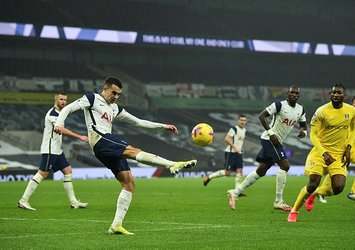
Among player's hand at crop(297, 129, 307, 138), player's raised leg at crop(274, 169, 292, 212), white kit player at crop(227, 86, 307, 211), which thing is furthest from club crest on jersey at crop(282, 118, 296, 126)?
A: player's raised leg at crop(274, 169, 292, 212)

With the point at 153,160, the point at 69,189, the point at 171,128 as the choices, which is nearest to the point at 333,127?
the point at 171,128

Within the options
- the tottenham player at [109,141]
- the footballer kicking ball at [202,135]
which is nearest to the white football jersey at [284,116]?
the footballer kicking ball at [202,135]

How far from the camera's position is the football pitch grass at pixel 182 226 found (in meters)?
9.70

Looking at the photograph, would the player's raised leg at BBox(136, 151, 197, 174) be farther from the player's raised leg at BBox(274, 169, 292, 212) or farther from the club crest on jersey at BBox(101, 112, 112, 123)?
the player's raised leg at BBox(274, 169, 292, 212)

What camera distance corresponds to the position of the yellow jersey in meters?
12.8

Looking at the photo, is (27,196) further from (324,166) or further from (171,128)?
(324,166)

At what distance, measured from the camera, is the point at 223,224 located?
12469 millimetres

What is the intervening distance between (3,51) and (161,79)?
10.9 m

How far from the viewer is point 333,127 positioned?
42.3 ft

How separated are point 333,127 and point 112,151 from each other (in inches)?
159

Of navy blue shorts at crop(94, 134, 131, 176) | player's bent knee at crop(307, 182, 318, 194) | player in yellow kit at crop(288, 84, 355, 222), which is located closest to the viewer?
navy blue shorts at crop(94, 134, 131, 176)

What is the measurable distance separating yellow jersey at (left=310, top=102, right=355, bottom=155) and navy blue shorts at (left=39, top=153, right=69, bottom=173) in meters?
6.72

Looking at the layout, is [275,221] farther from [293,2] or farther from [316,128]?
[293,2]

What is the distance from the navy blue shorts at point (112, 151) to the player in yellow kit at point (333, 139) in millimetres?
3453
